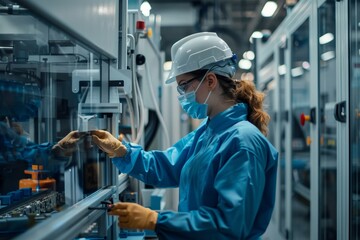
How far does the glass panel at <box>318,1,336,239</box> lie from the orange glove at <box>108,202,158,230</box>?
1.55 meters

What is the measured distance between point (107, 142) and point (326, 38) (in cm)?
166

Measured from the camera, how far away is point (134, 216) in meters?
1.11

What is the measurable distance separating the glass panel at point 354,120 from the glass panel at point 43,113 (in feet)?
4.16

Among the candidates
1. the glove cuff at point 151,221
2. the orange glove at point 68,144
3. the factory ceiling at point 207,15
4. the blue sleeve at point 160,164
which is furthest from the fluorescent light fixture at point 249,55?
the glove cuff at point 151,221

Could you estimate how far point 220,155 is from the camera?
1223 mm

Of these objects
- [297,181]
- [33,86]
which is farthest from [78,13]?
[297,181]

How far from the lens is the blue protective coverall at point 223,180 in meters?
1.11

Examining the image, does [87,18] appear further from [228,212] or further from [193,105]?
[228,212]

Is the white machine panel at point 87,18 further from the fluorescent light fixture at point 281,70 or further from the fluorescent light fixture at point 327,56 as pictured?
the fluorescent light fixture at point 281,70

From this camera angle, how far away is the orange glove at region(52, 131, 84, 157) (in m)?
1.34

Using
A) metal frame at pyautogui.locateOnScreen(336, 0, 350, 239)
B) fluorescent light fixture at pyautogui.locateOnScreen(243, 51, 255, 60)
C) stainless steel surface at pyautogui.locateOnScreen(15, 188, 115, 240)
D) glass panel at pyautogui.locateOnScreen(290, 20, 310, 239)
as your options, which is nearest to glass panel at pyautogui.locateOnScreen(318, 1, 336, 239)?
metal frame at pyautogui.locateOnScreen(336, 0, 350, 239)

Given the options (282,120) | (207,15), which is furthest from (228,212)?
(207,15)

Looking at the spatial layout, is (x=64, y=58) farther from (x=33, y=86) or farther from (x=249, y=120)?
(x=249, y=120)

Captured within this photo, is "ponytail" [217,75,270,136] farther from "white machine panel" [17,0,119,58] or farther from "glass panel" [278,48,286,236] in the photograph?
"glass panel" [278,48,286,236]
